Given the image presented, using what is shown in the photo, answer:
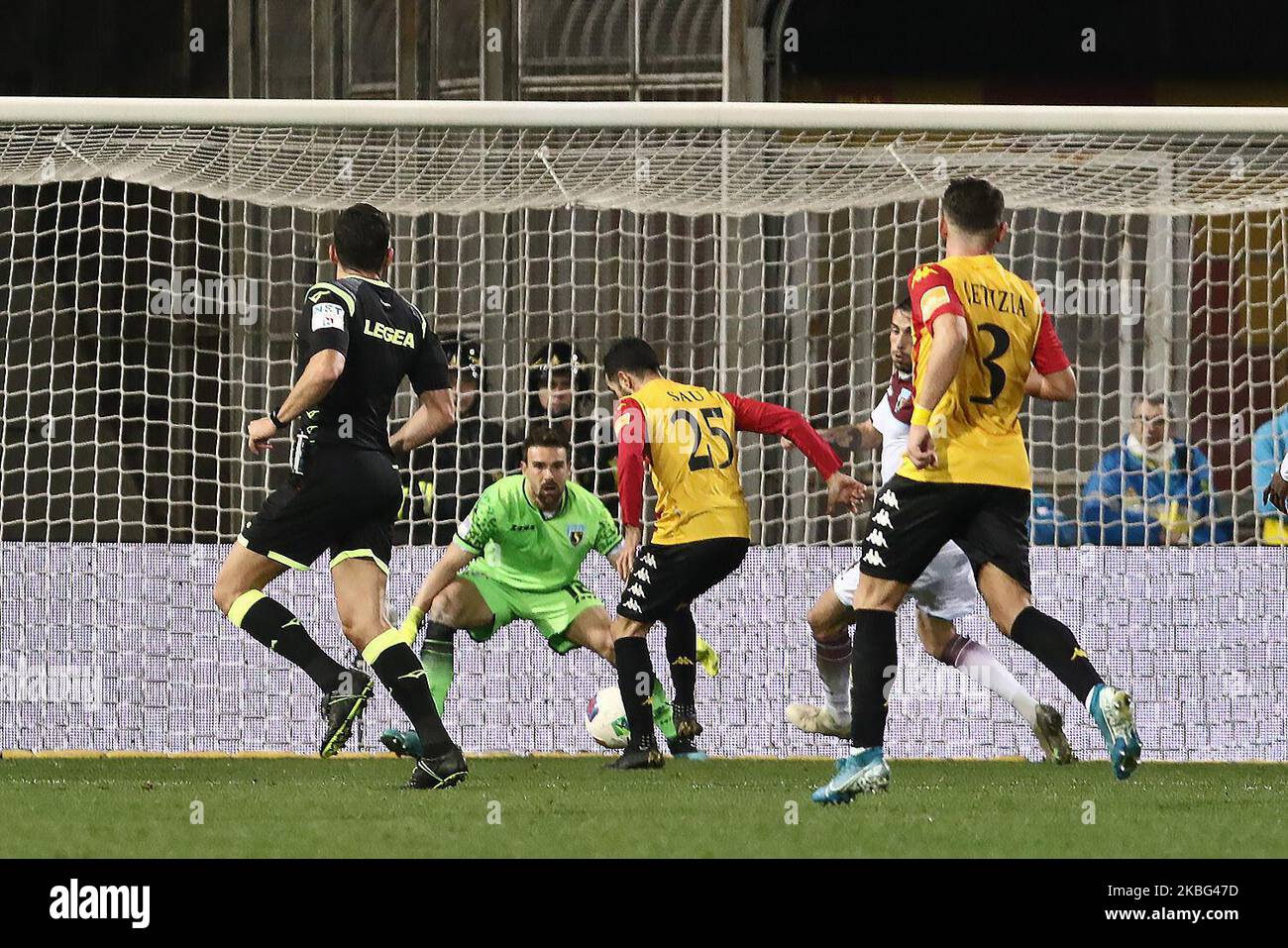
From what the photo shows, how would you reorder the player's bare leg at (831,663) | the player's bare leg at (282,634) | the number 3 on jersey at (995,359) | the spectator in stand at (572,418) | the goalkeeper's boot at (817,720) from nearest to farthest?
the number 3 on jersey at (995,359) → the player's bare leg at (282,634) → the player's bare leg at (831,663) → the goalkeeper's boot at (817,720) → the spectator in stand at (572,418)

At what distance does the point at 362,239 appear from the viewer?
22.7 feet

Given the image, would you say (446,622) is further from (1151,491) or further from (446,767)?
(1151,491)

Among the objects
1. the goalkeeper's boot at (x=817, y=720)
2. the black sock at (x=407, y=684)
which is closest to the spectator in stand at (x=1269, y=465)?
the goalkeeper's boot at (x=817, y=720)

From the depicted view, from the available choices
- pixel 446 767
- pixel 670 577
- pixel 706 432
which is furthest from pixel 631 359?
pixel 446 767

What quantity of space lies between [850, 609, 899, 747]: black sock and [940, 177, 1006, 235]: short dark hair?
3.95ft

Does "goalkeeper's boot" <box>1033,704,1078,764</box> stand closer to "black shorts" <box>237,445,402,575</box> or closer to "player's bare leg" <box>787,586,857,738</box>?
"player's bare leg" <box>787,586,857,738</box>

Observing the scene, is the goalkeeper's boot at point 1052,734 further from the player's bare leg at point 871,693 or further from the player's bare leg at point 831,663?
the player's bare leg at point 871,693

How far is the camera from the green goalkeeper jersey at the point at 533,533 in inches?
354

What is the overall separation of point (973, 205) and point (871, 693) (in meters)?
1.50

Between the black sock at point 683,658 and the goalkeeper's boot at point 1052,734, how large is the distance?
4.53 feet
